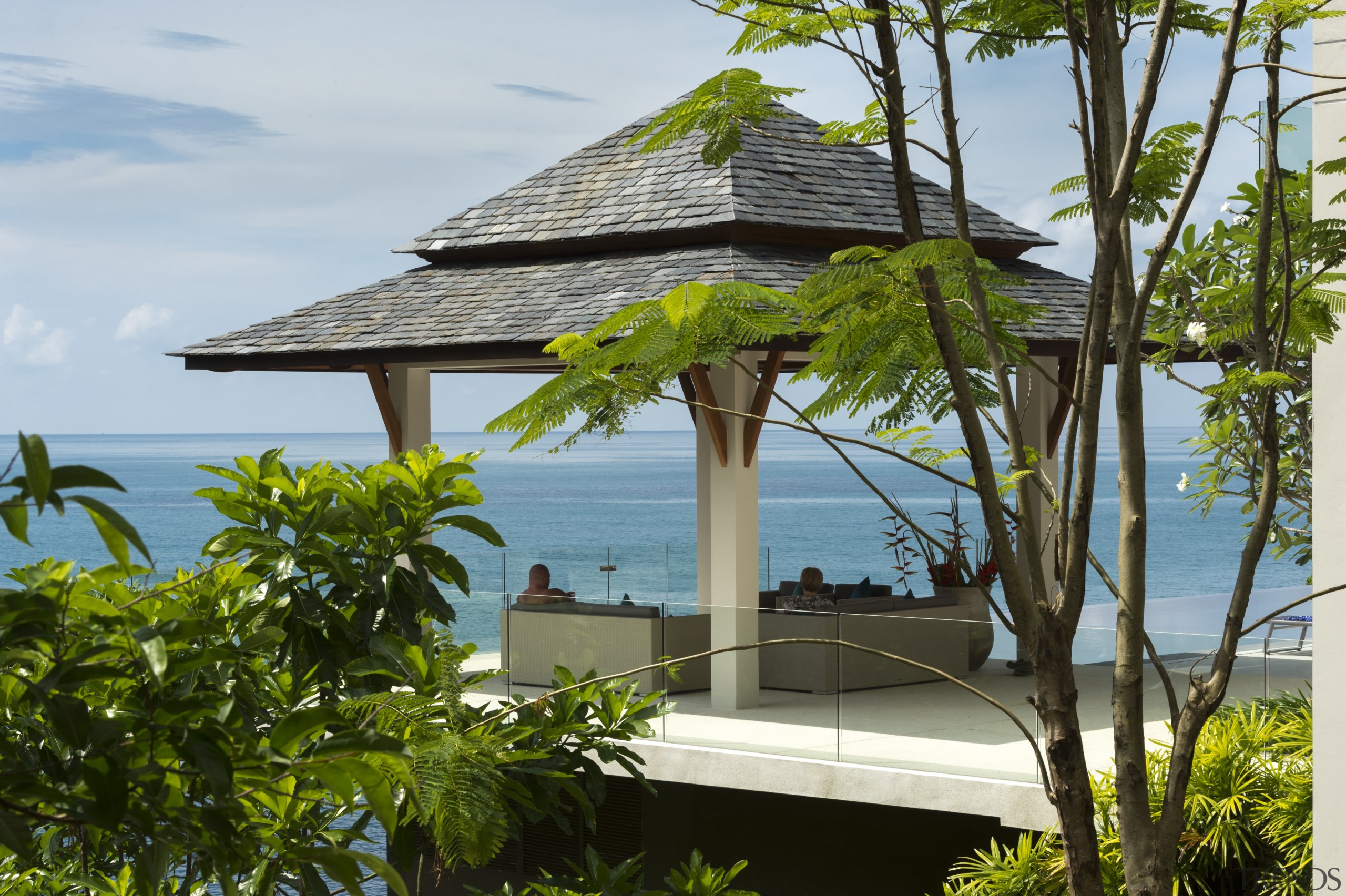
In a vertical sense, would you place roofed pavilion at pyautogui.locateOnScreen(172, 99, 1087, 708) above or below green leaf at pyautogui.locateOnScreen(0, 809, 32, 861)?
above

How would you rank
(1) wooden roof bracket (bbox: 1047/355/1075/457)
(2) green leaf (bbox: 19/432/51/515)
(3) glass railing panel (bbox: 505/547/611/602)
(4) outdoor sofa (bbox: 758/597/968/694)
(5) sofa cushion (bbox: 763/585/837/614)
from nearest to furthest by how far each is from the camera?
(2) green leaf (bbox: 19/432/51/515) → (4) outdoor sofa (bbox: 758/597/968/694) → (3) glass railing panel (bbox: 505/547/611/602) → (1) wooden roof bracket (bbox: 1047/355/1075/457) → (5) sofa cushion (bbox: 763/585/837/614)

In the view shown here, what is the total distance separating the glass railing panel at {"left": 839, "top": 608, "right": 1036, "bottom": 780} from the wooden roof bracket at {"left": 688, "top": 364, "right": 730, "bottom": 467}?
6.14 ft

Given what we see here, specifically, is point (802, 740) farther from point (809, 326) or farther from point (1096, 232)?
point (1096, 232)

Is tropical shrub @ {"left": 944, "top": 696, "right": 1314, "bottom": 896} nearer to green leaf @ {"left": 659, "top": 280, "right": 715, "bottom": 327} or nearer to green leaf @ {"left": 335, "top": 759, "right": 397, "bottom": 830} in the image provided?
green leaf @ {"left": 659, "top": 280, "right": 715, "bottom": 327}

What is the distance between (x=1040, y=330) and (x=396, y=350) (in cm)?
505

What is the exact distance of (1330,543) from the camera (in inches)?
200

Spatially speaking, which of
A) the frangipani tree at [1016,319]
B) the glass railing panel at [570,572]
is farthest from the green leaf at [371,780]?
the glass railing panel at [570,572]

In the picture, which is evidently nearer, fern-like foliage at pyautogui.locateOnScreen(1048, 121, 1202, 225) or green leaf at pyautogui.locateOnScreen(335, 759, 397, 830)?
green leaf at pyautogui.locateOnScreen(335, 759, 397, 830)

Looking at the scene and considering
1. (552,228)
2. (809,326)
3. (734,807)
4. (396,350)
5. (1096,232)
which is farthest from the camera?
(552,228)

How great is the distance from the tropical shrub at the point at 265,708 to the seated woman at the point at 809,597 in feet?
24.2

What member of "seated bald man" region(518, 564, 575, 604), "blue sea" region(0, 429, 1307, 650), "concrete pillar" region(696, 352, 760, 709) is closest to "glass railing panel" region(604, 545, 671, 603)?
"seated bald man" region(518, 564, 575, 604)

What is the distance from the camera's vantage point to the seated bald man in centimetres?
1040

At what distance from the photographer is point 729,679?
1030cm

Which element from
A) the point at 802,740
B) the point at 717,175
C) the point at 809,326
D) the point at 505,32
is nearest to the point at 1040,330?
the point at 717,175
